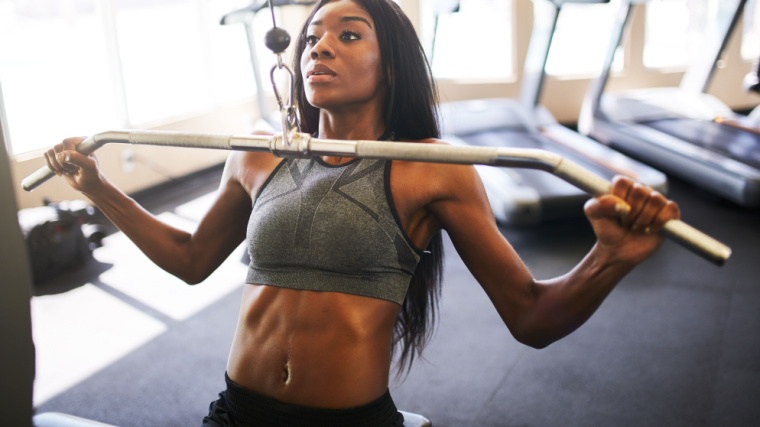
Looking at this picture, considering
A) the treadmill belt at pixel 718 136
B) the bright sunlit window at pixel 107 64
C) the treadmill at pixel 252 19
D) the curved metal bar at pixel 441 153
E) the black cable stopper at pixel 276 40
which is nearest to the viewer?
the curved metal bar at pixel 441 153

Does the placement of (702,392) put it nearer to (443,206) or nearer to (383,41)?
(443,206)

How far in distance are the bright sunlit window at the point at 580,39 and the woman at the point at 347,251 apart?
6532 millimetres

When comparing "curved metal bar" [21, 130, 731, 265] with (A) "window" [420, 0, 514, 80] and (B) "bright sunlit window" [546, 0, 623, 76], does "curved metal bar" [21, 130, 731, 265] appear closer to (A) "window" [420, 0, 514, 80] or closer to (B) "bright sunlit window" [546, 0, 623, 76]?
(A) "window" [420, 0, 514, 80]

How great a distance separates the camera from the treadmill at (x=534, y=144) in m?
3.96

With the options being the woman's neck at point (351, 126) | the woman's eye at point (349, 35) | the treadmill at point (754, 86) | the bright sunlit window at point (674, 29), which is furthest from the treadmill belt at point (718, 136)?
the woman's eye at point (349, 35)

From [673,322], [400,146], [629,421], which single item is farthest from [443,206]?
[673,322]

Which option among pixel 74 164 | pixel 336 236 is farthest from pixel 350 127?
pixel 74 164

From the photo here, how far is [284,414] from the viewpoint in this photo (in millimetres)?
1202

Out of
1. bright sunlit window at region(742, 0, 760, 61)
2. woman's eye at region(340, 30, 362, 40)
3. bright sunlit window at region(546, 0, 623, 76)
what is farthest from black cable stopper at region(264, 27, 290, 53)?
bright sunlit window at region(742, 0, 760, 61)

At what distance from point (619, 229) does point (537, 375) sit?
1800 mm

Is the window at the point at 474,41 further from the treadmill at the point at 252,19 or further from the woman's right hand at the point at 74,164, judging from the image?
the woman's right hand at the point at 74,164

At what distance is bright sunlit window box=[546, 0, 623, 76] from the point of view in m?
7.45

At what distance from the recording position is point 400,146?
93 cm

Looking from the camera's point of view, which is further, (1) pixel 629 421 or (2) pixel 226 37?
(2) pixel 226 37
